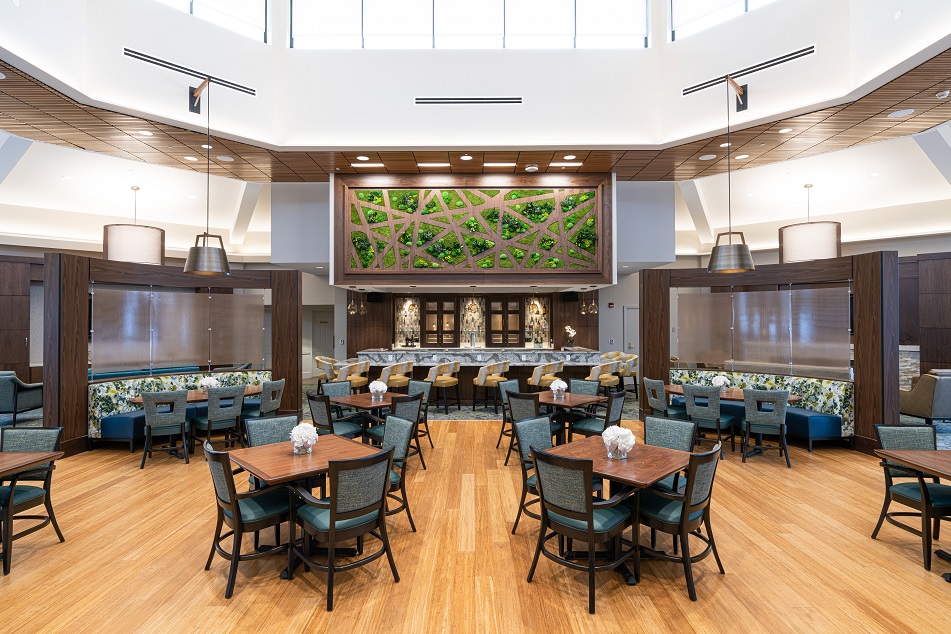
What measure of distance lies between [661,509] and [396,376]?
608cm

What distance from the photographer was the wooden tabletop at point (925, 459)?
10.3ft

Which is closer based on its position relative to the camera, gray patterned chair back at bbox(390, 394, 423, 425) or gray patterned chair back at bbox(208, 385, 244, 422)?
gray patterned chair back at bbox(390, 394, 423, 425)

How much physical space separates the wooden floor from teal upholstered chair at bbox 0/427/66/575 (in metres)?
0.20

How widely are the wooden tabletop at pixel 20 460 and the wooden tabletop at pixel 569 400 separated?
460cm

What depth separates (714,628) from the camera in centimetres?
271

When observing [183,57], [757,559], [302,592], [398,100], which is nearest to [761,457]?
[757,559]

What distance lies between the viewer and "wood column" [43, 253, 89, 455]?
6055 millimetres

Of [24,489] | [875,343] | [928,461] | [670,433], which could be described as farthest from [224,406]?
[875,343]

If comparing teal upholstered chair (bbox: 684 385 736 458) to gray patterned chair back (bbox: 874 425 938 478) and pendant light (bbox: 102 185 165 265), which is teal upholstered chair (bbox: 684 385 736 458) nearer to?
gray patterned chair back (bbox: 874 425 938 478)

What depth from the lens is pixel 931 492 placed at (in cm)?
346

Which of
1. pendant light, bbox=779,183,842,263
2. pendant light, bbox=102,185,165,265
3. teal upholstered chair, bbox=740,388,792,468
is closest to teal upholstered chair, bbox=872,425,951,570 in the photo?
teal upholstered chair, bbox=740,388,792,468

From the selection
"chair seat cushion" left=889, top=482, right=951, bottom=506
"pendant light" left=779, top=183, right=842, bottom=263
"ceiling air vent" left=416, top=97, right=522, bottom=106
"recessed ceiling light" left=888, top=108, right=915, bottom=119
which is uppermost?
"ceiling air vent" left=416, top=97, right=522, bottom=106

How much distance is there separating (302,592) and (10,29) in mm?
5678

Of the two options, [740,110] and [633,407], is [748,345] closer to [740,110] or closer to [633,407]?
[633,407]
